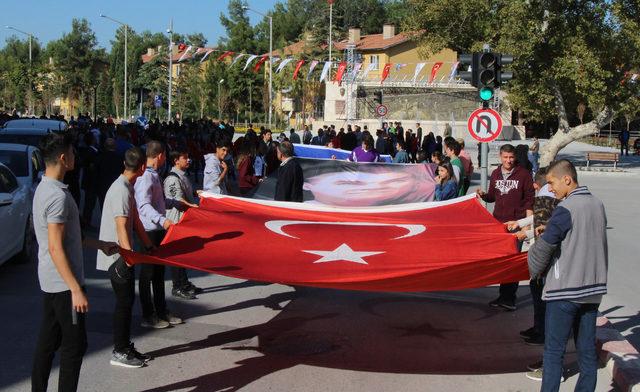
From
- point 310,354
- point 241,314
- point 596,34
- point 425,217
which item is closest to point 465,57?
point 425,217

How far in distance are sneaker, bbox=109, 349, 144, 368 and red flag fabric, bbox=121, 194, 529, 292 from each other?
38.0 inches

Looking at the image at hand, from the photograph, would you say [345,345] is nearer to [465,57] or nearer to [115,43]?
[465,57]

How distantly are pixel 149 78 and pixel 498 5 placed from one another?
224 feet

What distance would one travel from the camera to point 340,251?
7.12 meters

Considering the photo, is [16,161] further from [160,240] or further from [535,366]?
[535,366]

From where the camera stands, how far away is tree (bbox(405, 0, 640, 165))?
32.5 metres

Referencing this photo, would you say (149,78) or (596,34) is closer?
(596,34)

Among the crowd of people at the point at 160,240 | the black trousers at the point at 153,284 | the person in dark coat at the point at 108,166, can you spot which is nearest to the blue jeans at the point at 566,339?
the crowd of people at the point at 160,240

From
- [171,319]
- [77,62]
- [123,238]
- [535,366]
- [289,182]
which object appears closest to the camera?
[123,238]

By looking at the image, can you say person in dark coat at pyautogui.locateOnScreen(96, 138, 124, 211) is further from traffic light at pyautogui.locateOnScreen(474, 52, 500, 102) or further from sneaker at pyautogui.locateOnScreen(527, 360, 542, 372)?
sneaker at pyautogui.locateOnScreen(527, 360, 542, 372)

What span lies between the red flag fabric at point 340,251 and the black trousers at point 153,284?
469mm

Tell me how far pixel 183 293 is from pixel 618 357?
516 centimetres

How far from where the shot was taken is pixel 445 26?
36.6 m

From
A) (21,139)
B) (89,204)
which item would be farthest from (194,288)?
(21,139)
